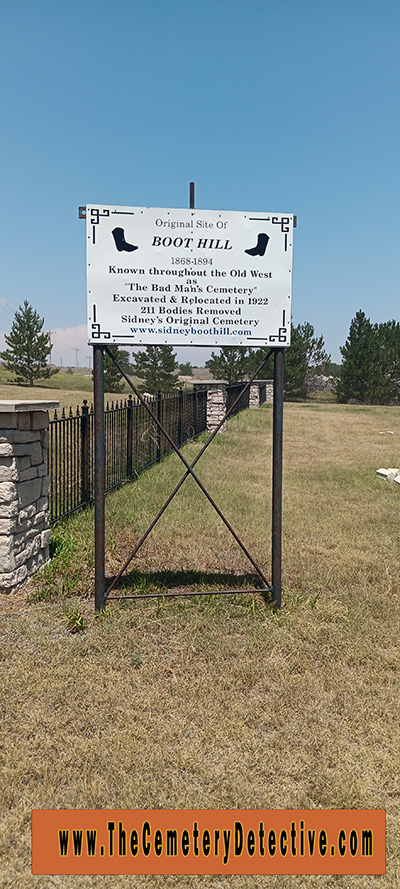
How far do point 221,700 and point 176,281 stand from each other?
3002mm

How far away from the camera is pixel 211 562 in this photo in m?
5.42

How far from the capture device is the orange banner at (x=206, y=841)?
213 cm

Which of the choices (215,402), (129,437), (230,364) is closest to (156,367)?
(230,364)

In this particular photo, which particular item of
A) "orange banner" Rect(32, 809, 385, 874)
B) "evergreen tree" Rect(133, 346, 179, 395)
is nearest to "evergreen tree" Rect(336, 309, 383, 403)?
"evergreen tree" Rect(133, 346, 179, 395)

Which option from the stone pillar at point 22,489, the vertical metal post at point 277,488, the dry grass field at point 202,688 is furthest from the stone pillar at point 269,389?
the vertical metal post at point 277,488

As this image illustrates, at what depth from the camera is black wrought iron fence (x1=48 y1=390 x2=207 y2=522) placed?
21.9ft

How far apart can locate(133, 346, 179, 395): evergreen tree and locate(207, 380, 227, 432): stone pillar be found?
35658 mm

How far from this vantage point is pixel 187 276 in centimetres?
409

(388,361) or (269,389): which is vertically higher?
(388,361)

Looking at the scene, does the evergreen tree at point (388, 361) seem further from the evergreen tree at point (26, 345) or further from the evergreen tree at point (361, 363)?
the evergreen tree at point (26, 345)

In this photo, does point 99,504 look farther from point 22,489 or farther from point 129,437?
point 129,437

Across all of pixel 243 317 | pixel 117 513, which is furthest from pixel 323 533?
pixel 243 317

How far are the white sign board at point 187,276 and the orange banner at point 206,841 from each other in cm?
301

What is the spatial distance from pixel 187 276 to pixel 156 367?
1924 inches
